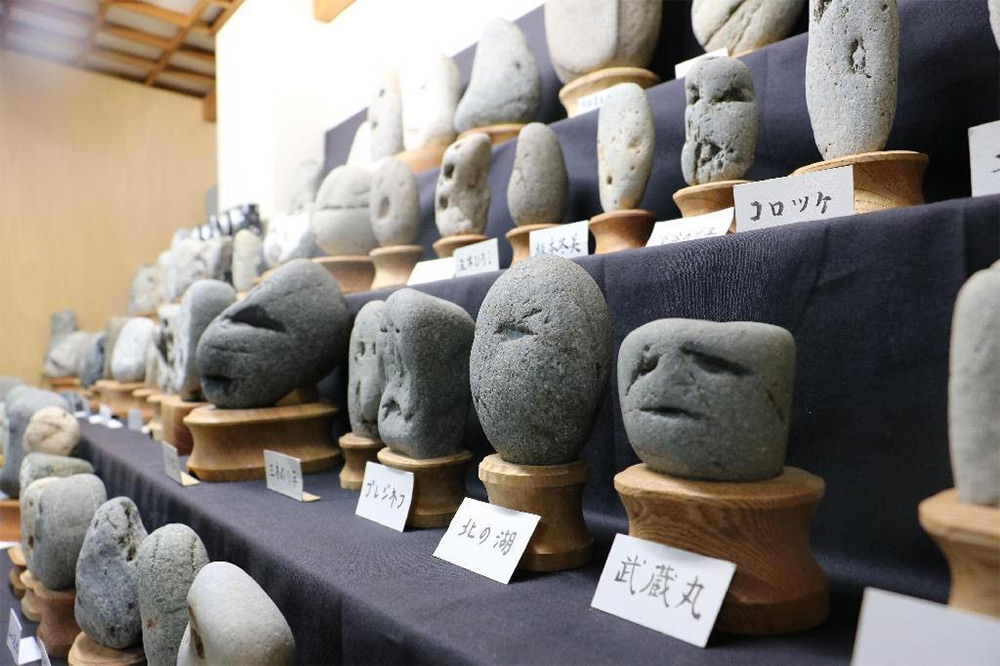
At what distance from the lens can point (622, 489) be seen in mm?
858

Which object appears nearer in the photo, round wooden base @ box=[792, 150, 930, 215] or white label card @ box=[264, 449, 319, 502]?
round wooden base @ box=[792, 150, 930, 215]

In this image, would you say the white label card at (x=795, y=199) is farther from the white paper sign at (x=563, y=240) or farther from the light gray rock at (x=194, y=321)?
the light gray rock at (x=194, y=321)

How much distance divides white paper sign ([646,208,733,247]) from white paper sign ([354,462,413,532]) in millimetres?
569

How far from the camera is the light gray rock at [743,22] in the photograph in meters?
1.48

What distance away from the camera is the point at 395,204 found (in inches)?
79.5

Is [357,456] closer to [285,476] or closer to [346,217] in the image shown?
[285,476]

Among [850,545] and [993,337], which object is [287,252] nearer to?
[850,545]

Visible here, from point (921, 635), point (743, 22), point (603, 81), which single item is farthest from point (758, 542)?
point (603, 81)

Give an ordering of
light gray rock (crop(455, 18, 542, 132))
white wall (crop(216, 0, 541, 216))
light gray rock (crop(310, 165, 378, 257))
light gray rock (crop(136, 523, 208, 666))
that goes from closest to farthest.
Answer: light gray rock (crop(136, 523, 208, 666)) < light gray rock (crop(455, 18, 542, 132)) < light gray rock (crop(310, 165, 378, 257)) < white wall (crop(216, 0, 541, 216))

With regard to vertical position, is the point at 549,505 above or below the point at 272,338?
below

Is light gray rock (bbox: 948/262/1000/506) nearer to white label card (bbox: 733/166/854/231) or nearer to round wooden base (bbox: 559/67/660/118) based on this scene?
white label card (bbox: 733/166/854/231)

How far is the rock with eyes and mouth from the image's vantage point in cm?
79

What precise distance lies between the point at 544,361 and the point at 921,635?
526 mm

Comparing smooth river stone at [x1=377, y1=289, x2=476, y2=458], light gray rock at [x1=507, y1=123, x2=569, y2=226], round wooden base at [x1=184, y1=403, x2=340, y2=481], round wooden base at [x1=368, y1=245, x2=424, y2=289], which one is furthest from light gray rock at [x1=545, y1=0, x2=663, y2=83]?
round wooden base at [x1=184, y1=403, x2=340, y2=481]
